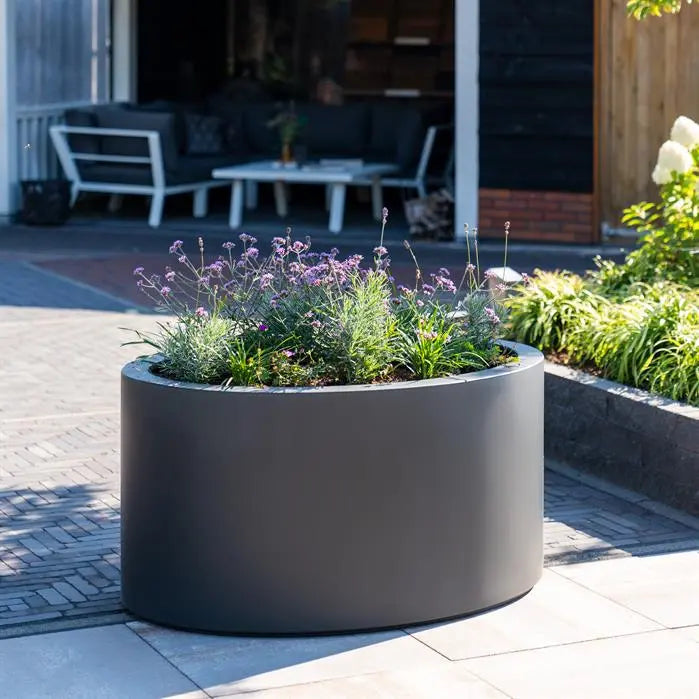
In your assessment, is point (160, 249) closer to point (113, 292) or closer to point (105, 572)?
point (113, 292)

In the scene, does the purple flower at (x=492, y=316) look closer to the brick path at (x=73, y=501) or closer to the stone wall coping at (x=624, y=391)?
the brick path at (x=73, y=501)

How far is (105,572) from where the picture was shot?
5.21m

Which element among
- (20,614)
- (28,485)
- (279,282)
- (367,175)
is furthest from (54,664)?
(367,175)

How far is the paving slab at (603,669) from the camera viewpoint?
413 centimetres

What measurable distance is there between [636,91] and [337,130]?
176 inches

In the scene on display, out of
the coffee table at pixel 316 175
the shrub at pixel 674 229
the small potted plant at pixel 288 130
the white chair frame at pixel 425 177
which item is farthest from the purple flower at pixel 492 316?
the small potted plant at pixel 288 130

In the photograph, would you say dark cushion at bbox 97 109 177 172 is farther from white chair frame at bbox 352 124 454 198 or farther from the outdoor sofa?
white chair frame at bbox 352 124 454 198

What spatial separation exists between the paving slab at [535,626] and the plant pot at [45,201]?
31.4 ft

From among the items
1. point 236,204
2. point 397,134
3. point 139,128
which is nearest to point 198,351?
point 236,204

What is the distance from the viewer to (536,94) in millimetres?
12531

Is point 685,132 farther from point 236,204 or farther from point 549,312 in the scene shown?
point 236,204

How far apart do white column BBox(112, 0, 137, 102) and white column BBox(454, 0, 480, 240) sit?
4.74 metres

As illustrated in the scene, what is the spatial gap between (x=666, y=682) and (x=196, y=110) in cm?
1300

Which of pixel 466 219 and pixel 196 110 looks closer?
pixel 466 219
